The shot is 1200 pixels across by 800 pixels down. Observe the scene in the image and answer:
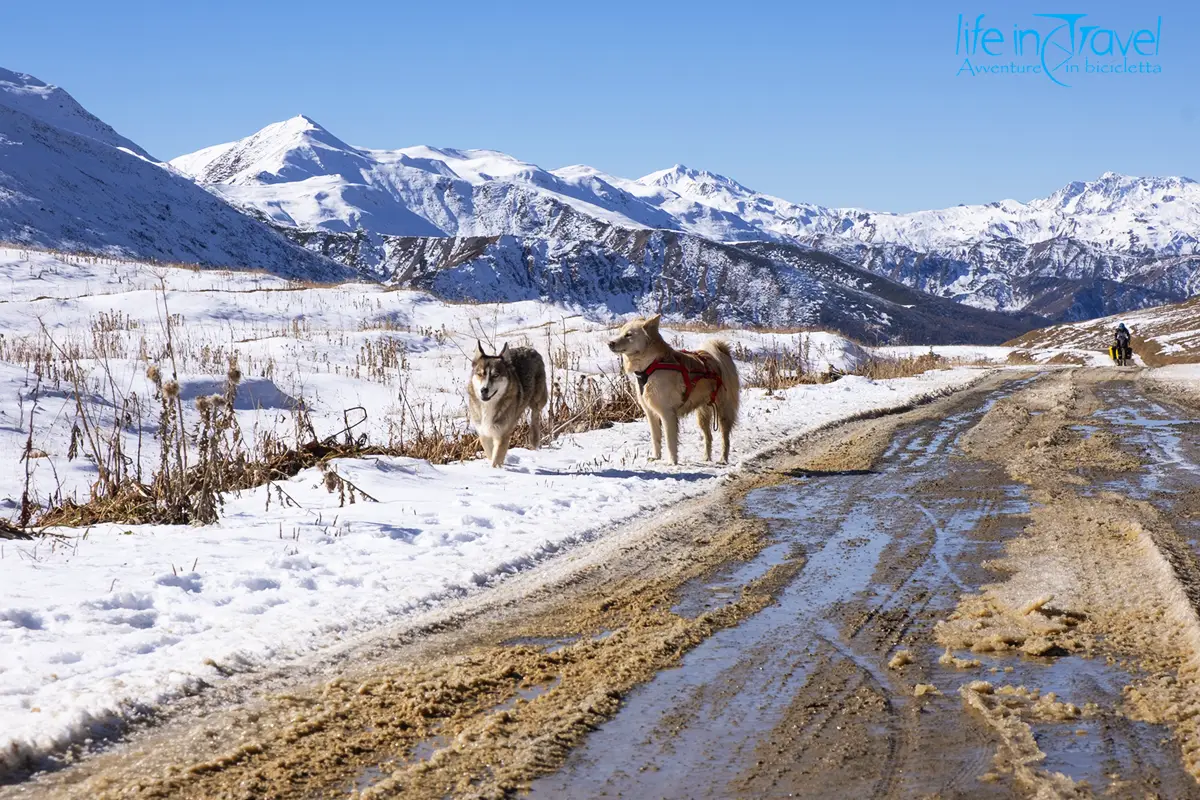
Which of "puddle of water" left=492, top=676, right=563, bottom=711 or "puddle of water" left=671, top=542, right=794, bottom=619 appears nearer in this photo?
"puddle of water" left=492, top=676, right=563, bottom=711

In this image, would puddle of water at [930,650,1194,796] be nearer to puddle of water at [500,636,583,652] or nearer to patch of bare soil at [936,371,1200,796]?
patch of bare soil at [936,371,1200,796]

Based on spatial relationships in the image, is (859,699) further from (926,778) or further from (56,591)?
(56,591)

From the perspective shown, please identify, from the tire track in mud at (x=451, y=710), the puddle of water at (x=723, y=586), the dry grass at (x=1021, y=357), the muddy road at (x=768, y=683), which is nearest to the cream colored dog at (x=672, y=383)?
the muddy road at (x=768, y=683)

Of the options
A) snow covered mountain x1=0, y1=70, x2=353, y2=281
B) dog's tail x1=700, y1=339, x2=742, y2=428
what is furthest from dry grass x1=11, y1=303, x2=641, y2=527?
snow covered mountain x1=0, y1=70, x2=353, y2=281

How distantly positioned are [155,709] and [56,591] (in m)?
1.98

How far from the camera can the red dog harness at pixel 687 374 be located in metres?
12.0

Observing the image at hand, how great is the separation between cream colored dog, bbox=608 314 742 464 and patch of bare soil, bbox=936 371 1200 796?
3.67 metres

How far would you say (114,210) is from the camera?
112 m

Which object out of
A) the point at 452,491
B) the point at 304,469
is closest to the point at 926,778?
the point at 452,491

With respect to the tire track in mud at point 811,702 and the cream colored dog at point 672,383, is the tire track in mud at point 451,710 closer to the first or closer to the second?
the tire track in mud at point 811,702

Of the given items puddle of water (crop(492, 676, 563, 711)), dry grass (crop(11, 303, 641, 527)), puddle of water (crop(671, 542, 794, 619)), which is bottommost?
puddle of water (crop(671, 542, 794, 619))

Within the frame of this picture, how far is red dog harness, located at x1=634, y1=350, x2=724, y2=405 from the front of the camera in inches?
471

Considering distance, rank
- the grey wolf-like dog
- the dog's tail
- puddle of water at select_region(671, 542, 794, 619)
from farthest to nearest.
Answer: the dog's tail < the grey wolf-like dog < puddle of water at select_region(671, 542, 794, 619)

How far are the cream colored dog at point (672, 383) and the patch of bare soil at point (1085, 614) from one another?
367 centimetres
